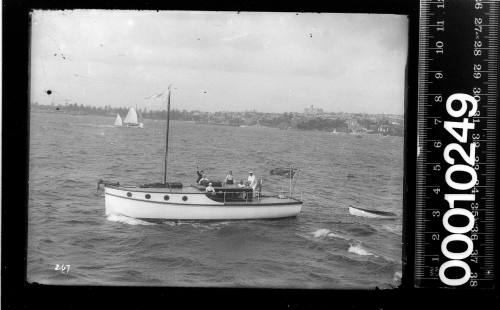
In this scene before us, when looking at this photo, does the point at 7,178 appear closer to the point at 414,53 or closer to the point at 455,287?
the point at 414,53

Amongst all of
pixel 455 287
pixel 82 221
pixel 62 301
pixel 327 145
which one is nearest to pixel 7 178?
pixel 82 221

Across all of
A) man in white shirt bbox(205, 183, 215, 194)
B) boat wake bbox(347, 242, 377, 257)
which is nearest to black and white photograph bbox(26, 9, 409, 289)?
boat wake bbox(347, 242, 377, 257)

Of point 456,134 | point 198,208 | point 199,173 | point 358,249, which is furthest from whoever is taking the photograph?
point 198,208

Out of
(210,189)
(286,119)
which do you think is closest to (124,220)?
(210,189)

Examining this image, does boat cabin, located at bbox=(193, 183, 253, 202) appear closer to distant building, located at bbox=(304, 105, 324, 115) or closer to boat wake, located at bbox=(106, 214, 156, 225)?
boat wake, located at bbox=(106, 214, 156, 225)

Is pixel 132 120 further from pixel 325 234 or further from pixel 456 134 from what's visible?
pixel 456 134

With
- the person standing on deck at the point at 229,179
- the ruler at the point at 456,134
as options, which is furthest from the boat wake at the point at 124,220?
the ruler at the point at 456,134
